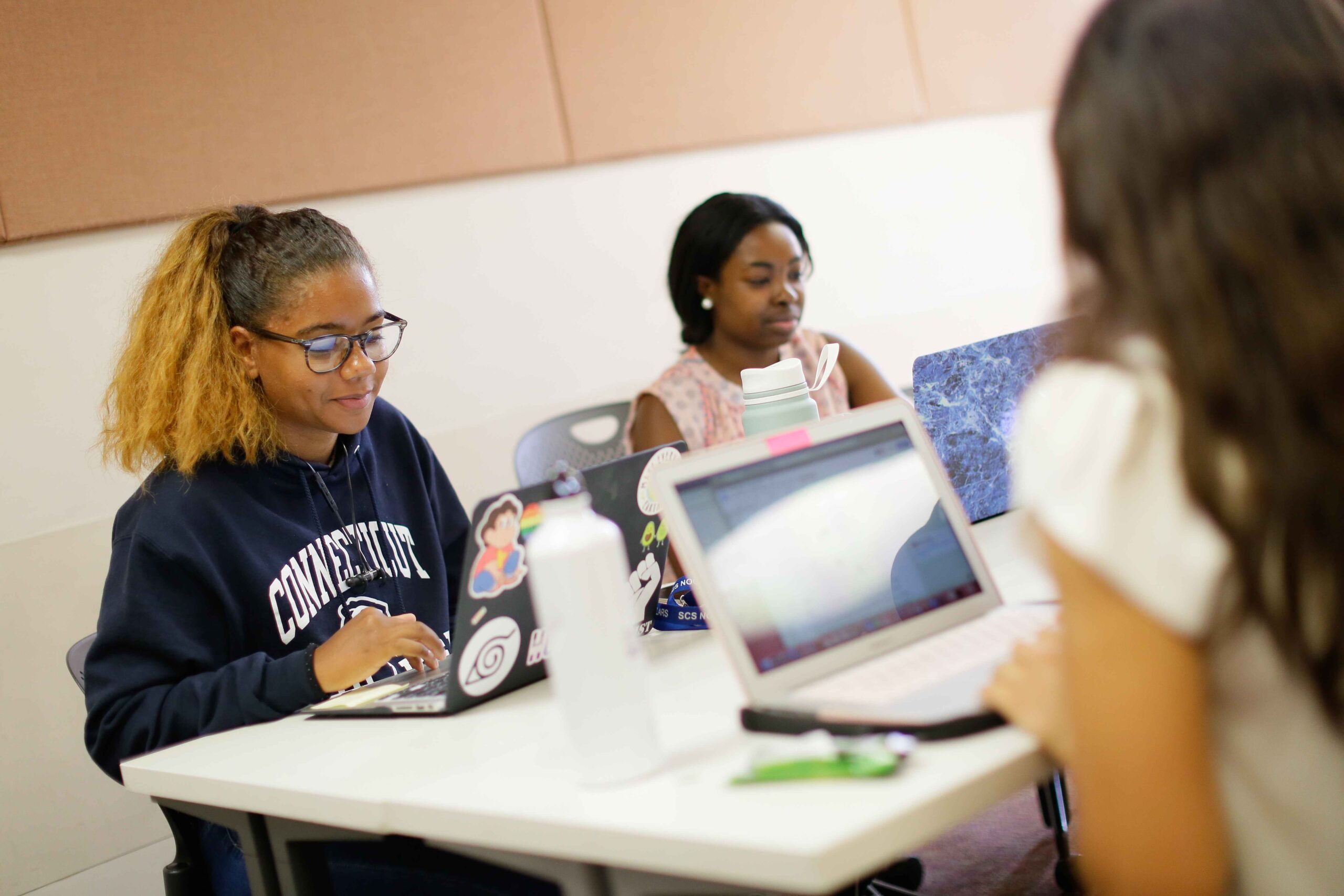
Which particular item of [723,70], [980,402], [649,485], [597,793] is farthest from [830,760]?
[723,70]

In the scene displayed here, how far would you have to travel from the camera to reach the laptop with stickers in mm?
1107

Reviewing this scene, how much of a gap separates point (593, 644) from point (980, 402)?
87cm

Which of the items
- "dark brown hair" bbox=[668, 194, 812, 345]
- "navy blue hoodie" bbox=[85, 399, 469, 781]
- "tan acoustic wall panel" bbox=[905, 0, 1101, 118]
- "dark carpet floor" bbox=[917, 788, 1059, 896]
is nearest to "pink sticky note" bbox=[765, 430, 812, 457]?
"navy blue hoodie" bbox=[85, 399, 469, 781]

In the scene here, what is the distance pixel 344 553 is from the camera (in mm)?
1597

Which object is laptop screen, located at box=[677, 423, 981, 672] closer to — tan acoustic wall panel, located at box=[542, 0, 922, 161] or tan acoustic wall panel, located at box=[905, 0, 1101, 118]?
tan acoustic wall panel, located at box=[542, 0, 922, 161]

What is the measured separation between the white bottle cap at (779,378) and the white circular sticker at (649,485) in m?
0.17

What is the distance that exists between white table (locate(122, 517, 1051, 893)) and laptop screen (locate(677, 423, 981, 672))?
10 cm

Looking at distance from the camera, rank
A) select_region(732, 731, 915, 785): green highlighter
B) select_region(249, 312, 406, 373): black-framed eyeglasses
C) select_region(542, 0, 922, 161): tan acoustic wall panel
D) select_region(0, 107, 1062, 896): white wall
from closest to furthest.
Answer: select_region(732, 731, 915, 785): green highlighter
select_region(249, 312, 406, 373): black-framed eyeglasses
select_region(0, 107, 1062, 896): white wall
select_region(542, 0, 922, 161): tan acoustic wall panel

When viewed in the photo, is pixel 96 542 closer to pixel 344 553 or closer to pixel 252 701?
pixel 344 553

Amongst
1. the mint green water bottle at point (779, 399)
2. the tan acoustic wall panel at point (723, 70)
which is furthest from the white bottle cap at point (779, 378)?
the tan acoustic wall panel at point (723, 70)

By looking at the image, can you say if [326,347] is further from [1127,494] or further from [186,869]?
[1127,494]

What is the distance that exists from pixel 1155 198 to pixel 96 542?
83.5 inches

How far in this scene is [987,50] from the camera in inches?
159

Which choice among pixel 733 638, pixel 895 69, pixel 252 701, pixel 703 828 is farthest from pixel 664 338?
pixel 703 828
